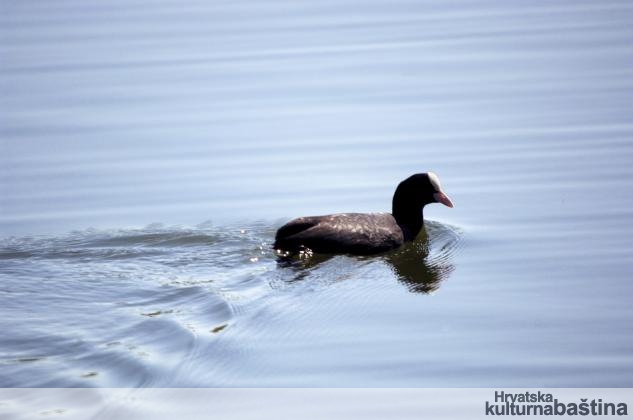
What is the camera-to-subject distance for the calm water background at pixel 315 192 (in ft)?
21.8

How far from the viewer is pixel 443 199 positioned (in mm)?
9812

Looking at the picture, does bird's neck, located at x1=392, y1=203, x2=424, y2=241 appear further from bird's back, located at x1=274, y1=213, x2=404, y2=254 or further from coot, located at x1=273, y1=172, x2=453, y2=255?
bird's back, located at x1=274, y1=213, x2=404, y2=254

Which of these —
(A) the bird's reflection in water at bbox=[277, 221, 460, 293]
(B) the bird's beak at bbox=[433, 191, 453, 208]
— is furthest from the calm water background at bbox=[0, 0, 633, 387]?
(B) the bird's beak at bbox=[433, 191, 453, 208]

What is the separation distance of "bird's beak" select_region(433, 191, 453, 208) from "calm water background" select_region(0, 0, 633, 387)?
0.23 m

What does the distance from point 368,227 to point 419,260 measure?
0.52 metres

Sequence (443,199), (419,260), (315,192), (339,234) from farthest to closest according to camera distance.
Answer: (315,192)
(443,199)
(419,260)
(339,234)

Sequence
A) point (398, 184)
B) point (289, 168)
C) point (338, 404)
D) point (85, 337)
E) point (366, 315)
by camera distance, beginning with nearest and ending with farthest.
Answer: point (338, 404), point (85, 337), point (366, 315), point (398, 184), point (289, 168)

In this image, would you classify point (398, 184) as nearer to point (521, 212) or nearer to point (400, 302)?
point (521, 212)

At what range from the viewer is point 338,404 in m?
5.84

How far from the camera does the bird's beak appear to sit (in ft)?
32.1

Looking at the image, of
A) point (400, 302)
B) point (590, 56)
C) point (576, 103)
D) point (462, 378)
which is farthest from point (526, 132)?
point (462, 378)

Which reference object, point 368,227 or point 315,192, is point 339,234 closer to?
point 368,227

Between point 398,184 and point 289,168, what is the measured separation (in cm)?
144

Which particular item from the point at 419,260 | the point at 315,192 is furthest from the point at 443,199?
the point at 315,192
